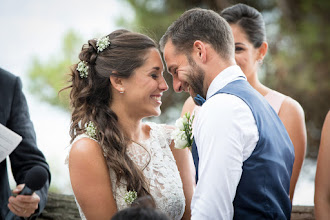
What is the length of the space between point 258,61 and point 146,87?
3.92 feet

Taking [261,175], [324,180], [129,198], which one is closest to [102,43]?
[129,198]

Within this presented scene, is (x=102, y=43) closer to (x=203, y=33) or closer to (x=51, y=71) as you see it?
(x=203, y=33)

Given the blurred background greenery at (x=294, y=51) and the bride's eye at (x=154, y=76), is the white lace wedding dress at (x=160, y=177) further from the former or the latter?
the blurred background greenery at (x=294, y=51)

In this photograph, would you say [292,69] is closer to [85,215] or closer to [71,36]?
[71,36]

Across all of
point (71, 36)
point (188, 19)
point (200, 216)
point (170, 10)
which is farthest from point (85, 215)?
point (71, 36)

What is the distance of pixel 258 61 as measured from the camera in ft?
12.4

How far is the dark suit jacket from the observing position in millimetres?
3322

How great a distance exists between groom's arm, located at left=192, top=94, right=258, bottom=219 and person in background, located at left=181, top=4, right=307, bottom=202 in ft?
4.61

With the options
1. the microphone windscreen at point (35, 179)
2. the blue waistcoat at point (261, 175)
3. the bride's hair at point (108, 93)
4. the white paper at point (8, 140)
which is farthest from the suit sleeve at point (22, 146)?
the blue waistcoat at point (261, 175)

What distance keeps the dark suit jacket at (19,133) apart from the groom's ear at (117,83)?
33.3 inches

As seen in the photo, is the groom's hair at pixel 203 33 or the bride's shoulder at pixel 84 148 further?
the bride's shoulder at pixel 84 148

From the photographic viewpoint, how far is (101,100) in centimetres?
318

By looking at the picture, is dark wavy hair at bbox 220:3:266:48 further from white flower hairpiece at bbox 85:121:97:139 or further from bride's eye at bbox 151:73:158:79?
white flower hairpiece at bbox 85:121:97:139

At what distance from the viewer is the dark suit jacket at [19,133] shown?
3322mm
